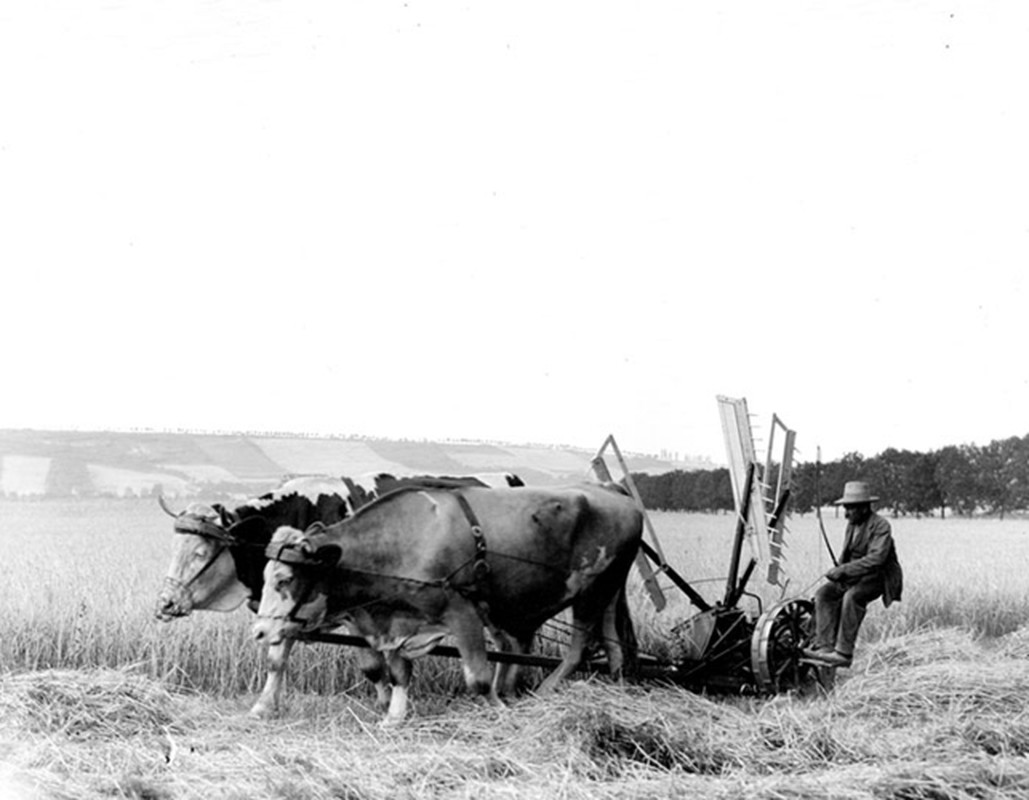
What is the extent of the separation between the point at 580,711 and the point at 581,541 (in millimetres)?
2195

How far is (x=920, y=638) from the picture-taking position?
9469 millimetres

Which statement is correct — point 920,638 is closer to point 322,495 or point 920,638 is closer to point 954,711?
point 954,711

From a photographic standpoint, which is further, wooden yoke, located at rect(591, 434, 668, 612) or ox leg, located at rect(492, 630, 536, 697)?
wooden yoke, located at rect(591, 434, 668, 612)

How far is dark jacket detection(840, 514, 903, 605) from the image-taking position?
8258mm

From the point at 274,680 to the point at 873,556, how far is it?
414cm

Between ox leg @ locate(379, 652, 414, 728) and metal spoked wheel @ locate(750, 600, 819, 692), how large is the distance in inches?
89.2

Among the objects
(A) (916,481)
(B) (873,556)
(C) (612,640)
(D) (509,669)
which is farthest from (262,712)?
(A) (916,481)

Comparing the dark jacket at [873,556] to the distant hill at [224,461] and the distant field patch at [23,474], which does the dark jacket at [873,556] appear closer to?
the distant hill at [224,461]

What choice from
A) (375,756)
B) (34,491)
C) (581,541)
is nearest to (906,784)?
(375,756)

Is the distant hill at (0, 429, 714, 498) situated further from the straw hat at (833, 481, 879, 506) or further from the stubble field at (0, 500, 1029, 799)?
the straw hat at (833, 481, 879, 506)

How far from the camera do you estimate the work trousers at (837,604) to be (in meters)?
8.24

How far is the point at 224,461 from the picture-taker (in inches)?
464

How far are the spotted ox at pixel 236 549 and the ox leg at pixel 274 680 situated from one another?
0.01m

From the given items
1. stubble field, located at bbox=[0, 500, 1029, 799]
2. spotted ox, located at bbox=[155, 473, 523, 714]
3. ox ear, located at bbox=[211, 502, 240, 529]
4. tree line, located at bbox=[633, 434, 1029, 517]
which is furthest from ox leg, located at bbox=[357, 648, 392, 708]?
tree line, located at bbox=[633, 434, 1029, 517]
